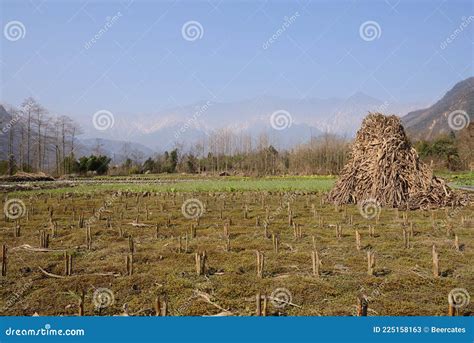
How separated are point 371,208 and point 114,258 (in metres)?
11.6

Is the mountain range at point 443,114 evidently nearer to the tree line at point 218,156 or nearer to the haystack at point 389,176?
the tree line at point 218,156

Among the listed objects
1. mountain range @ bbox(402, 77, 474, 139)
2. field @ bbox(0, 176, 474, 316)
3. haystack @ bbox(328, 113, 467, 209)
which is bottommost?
field @ bbox(0, 176, 474, 316)

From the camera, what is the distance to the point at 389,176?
58.2 ft

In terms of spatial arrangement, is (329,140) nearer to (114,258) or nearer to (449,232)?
(449,232)

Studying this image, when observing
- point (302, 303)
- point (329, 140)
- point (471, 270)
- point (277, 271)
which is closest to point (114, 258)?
point (277, 271)

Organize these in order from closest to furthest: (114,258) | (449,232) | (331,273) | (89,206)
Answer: (331,273) < (114,258) < (449,232) < (89,206)

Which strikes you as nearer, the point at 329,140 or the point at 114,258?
the point at 114,258

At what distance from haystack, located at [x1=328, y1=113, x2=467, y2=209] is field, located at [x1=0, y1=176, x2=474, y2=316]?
344cm

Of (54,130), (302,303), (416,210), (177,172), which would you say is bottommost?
(302,303)

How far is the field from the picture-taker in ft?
20.5

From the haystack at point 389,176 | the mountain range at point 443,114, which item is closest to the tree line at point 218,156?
the mountain range at point 443,114

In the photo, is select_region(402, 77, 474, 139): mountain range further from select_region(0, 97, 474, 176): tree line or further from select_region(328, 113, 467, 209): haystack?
select_region(328, 113, 467, 209): haystack

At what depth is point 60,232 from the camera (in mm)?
11742

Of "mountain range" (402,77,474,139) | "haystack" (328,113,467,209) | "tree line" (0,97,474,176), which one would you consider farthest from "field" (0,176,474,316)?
"mountain range" (402,77,474,139)
